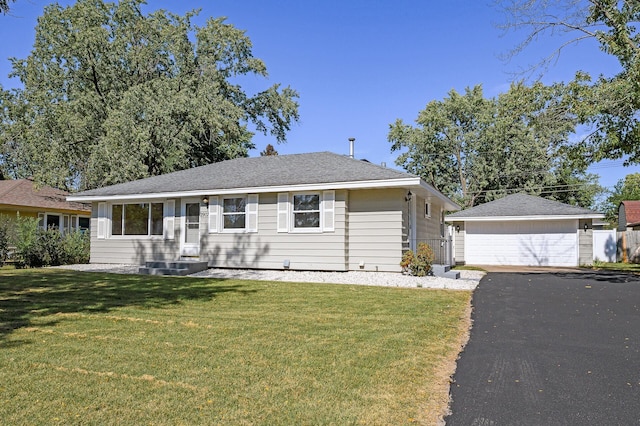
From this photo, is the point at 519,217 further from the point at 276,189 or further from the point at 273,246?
the point at 276,189

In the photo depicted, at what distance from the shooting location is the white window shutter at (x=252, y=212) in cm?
1437

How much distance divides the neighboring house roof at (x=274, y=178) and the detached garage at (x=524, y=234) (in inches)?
94.4

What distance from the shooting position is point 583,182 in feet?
108

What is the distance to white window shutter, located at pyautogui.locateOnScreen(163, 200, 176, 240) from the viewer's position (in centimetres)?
1573

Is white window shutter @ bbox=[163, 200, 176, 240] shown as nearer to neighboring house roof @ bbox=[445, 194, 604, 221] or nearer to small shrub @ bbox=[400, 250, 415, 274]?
small shrub @ bbox=[400, 250, 415, 274]

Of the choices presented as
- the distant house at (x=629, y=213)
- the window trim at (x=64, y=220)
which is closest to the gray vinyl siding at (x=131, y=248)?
the window trim at (x=64, y=220)

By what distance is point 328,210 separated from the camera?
13.3 m

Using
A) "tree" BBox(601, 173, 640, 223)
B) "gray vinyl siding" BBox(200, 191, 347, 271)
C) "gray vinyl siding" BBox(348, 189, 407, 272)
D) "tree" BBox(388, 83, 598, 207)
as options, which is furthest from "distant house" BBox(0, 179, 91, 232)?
"tree" BBox(601, 173, 640, 223)

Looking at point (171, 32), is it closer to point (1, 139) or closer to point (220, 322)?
point (1, 139)

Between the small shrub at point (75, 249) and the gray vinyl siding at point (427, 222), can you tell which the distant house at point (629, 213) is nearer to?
the gray vinyl siding at point (427, 222)

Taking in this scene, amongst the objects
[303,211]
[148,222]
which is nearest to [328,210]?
[303,211]

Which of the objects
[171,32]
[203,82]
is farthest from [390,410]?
[171,32]

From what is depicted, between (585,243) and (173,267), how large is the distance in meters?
16.6

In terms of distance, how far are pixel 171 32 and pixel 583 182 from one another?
30259 millimetres
